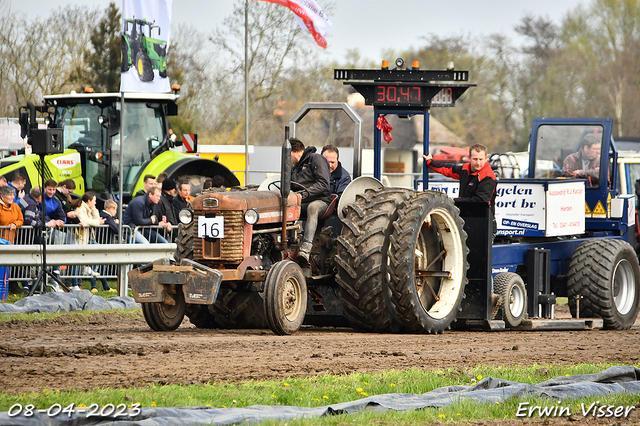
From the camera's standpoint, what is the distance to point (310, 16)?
748 inches

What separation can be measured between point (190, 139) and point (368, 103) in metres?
9.33

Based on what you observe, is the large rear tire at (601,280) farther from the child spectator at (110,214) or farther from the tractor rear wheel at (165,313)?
the child spectator at (110,214)

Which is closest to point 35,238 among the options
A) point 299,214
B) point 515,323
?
point 299,214

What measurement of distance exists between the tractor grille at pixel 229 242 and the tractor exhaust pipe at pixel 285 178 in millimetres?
596

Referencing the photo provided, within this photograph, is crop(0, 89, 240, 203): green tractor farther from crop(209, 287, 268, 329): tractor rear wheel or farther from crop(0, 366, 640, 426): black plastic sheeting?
crop(0, 366, 640, 426): black plastic sheeting

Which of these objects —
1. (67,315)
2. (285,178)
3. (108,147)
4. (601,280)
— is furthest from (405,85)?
(108,147)

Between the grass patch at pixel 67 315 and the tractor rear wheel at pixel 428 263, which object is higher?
the tractor rear wheel at pixel 428 263

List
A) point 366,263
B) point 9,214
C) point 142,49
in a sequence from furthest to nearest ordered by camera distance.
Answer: point 142,49 → point 9,214 → point 366,263

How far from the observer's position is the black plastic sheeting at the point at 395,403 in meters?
4.48

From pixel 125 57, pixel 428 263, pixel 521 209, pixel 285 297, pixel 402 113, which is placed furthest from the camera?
pixel 125 57

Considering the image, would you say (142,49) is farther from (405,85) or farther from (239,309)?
(239,309)

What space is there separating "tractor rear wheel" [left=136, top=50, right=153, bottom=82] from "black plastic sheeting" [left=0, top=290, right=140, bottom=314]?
3765mm

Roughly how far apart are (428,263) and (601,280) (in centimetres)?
267

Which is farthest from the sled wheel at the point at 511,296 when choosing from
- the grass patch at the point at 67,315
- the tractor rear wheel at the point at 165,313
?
the grass patch at the point at 67,315
